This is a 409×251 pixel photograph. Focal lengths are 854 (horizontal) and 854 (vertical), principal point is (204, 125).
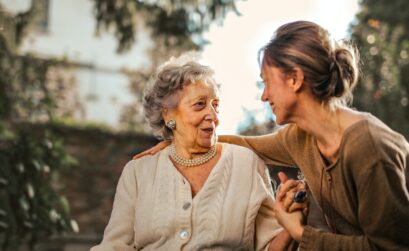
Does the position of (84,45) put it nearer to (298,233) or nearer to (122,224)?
(122,224)

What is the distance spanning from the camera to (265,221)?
3500 millimetres

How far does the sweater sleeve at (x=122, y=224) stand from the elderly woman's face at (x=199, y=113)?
1.07 ft

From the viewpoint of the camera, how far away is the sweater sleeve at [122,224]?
3.56 metres

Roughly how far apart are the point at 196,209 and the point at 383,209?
34.3 inches

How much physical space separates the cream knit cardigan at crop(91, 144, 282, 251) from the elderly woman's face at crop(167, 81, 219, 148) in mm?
117

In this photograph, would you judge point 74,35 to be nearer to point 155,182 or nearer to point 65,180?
point 65,180

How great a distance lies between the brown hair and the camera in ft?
9.75

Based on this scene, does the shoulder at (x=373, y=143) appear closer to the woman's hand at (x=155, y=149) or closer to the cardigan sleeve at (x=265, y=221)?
the cardigan sleeve at (x=265, y=221)

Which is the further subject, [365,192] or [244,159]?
[244,159]

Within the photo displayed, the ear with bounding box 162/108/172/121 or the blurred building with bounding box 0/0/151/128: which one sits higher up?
the ear with bounding box 162/108/172/121

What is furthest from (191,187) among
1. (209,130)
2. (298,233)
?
(298,233)

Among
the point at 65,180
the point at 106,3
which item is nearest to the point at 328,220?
the point at 106,3

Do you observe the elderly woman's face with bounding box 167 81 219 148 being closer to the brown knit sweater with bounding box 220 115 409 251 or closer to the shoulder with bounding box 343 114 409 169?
Answer: the brown knit sweater with bounding box 220 115 409 251

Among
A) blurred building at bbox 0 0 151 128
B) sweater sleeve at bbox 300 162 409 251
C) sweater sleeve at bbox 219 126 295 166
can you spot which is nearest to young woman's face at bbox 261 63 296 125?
sweater sleeve at bbox 219 126 295 166
